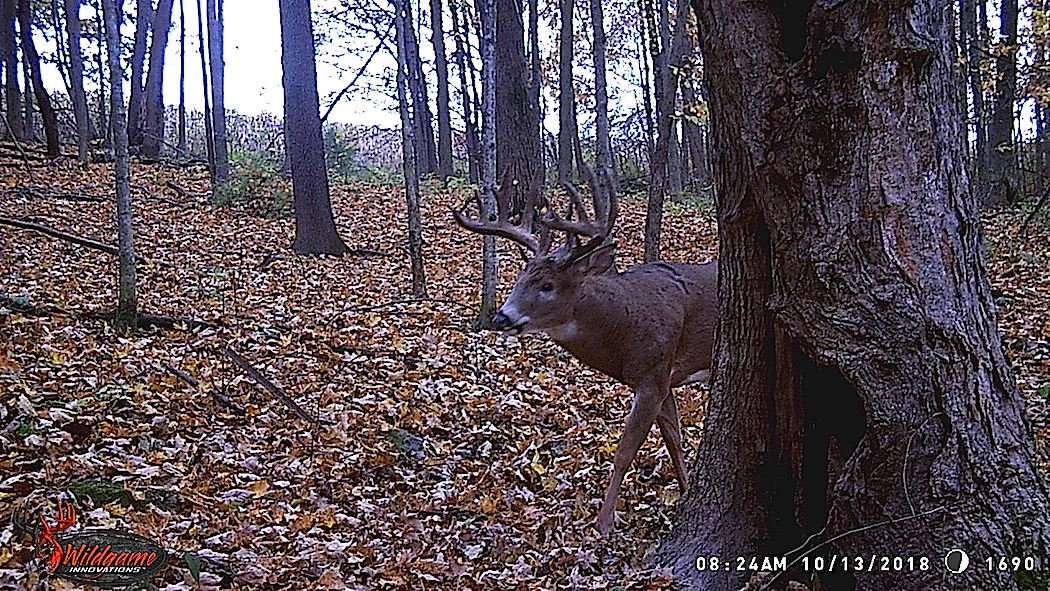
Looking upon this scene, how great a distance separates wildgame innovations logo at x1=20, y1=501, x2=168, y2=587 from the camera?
4.07m

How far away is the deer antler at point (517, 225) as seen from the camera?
21.4 ft

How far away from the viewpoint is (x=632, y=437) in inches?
228

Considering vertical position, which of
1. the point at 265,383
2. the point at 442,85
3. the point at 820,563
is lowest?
the point at 820,563

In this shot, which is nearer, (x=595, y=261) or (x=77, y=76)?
(x=595, y=261)

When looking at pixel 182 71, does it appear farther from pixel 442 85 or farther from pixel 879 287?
pixel 879 287

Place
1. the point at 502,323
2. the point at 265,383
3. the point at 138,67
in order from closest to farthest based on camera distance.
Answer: the point at 502,323 < the point at 265,383 < the point at 138,67

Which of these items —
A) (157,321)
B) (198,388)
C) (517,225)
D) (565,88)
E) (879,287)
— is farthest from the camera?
(565,88)

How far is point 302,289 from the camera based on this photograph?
40.5ft

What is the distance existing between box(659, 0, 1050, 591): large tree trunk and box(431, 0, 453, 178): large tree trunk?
22.1 metres

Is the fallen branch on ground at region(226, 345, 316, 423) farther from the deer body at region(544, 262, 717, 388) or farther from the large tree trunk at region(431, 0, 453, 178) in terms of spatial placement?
the large tree trunk at region(431, 0, 453, 178)

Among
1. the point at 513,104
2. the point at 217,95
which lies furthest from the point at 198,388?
the point at 217,95

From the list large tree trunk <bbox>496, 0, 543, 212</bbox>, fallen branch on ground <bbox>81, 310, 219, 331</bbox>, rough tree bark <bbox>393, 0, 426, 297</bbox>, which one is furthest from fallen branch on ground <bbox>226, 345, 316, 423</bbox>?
large tree trunk <bbox>496, 0, 543, 212</bbox>

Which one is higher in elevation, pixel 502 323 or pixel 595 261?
pixel 595 261

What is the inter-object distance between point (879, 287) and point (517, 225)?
369 cm
